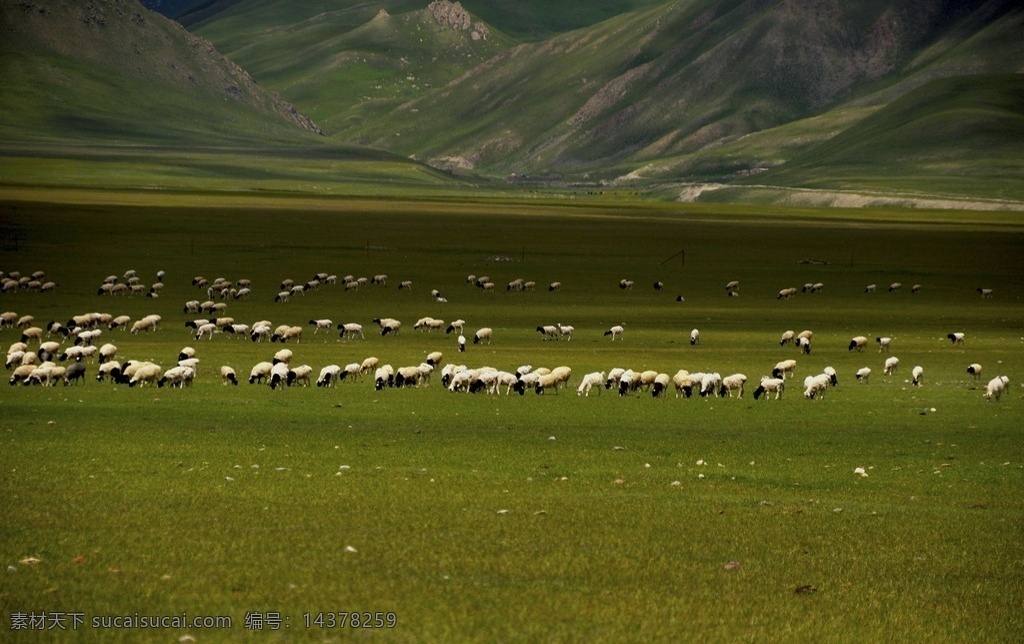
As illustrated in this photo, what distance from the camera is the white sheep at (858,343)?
46.6 m

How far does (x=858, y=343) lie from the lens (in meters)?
46.7

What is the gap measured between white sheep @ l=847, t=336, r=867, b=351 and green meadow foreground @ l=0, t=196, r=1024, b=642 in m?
1.47

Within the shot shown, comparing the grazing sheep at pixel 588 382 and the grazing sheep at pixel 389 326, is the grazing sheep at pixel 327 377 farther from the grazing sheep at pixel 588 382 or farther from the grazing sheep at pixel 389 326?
the grazing sheep at pixel 389 326

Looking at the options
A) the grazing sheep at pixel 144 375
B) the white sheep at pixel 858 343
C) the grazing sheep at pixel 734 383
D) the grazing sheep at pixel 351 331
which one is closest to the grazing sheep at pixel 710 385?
the grazing sheep at pixel 734 383

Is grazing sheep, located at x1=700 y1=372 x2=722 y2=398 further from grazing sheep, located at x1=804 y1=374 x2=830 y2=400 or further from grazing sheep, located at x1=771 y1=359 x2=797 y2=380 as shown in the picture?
grazing sheep, located at x1=771 y1=359 x2=797 y2=380

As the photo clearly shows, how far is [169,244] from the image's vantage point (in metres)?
82.2

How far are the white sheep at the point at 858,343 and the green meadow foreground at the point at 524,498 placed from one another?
147cm

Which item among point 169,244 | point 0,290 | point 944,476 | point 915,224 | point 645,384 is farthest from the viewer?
point 915,224

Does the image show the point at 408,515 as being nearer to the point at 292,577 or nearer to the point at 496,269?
the point at 292,577

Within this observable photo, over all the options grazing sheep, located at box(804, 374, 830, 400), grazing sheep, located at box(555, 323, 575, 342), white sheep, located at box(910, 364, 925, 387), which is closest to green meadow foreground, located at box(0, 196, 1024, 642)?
white sheep, located at box(910, 364, 925, 387)

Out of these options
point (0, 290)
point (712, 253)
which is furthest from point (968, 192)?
point (0, 290)

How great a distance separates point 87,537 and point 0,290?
48.5 metres

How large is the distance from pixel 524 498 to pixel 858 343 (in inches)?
1189

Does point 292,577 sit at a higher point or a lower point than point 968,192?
higher
